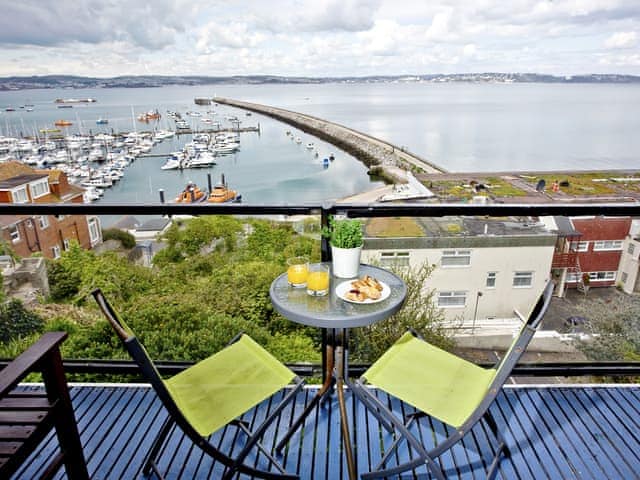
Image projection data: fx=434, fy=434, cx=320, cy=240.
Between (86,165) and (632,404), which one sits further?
(86,165)

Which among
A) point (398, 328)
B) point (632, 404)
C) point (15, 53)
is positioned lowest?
point (632, 404)

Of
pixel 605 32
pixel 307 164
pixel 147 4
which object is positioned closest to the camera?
pixel 147 4

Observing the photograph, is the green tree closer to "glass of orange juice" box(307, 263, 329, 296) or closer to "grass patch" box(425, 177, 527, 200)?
"glass of orange juice" box(307, 263, 329, 296)

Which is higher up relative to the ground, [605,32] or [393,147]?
[605,32]

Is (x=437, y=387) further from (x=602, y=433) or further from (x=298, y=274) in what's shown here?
(x=602, y=433)

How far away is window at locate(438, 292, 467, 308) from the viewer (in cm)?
247

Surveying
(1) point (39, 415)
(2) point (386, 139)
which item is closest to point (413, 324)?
(1) point (39, 415)

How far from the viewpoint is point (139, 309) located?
2748 mm

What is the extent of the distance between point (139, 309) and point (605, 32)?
52.4m

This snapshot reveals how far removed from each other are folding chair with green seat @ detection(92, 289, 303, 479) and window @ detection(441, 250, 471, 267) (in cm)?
108

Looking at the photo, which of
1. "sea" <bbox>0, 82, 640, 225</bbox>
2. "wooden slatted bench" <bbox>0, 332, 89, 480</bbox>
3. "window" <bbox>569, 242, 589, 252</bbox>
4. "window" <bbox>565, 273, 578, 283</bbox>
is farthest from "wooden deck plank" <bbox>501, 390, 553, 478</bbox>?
"sea" <bbox>0, 82, 640, 225</bbox>

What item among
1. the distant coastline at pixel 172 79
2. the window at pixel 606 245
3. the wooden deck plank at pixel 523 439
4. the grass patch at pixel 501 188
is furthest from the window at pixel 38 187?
the distant coastline at pixel 172 79

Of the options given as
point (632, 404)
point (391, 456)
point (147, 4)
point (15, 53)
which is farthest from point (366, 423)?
point (15, 53)

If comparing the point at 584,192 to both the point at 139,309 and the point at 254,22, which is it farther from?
the point at 254,22
